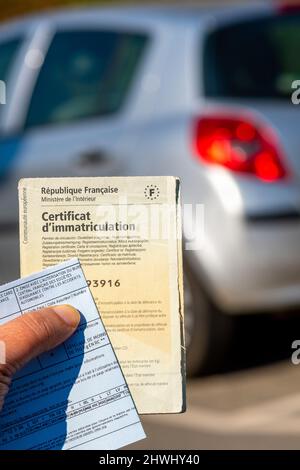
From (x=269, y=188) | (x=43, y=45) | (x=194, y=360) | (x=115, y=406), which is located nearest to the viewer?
(x=115, y=406)

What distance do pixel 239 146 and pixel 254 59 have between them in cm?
59

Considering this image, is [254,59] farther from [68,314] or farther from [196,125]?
[68,314]

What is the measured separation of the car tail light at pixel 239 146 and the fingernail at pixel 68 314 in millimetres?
3206

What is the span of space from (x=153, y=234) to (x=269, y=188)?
122 inches

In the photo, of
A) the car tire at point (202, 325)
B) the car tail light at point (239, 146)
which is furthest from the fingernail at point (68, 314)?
the car tire at point (202, 325)

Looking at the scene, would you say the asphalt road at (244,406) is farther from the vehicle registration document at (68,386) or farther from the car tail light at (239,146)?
the vehicle registration document at (68,386)

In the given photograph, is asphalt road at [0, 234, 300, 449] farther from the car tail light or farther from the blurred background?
the car tail light

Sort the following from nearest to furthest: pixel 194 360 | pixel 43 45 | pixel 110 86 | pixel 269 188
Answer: pixel 269 188, pixel 194 360, pixel 110 86, pixel 43 45

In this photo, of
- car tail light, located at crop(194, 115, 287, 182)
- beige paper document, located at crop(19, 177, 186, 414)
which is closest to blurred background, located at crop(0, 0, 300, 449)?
car tail light, located at crop(194, 115, 287, 182)

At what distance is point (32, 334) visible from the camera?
161 cm

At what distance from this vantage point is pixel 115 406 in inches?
65.7

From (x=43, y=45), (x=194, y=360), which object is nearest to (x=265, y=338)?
(x=194, y=360)

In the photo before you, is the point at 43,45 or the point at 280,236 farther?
the point at 43,45

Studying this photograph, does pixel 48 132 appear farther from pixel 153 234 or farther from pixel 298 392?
pixel 153 234
